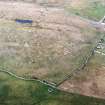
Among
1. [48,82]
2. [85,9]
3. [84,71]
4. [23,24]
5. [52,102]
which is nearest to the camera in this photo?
[52,102]

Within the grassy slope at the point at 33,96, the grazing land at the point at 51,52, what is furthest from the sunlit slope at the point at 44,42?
the grassy slope at the point at 33,96

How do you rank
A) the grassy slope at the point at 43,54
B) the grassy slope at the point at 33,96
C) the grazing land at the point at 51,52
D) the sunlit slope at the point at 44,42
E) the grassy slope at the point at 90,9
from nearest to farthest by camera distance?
1. the grassy slope at the point at 33,96
2. the grazing land at the point at 51,52
3. the grassy slope at the point at 43,54
4. the sunlit slope at the point at 44,42
5. the grassy slope at the point at 90,9

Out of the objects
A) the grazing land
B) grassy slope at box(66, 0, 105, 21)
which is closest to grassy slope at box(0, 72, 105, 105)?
the grazing land

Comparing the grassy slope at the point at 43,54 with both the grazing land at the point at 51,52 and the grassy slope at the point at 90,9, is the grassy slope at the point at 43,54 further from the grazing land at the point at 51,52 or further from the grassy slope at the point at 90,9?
the grassy slope at the point at 90,9

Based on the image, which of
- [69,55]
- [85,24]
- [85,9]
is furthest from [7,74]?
[85,9]

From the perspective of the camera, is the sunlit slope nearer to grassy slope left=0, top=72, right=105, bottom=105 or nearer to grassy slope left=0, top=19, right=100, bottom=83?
grassy slope left=0, top=19, right=100, bottom=83

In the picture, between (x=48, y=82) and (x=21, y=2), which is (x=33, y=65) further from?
(x=21, y=2)
